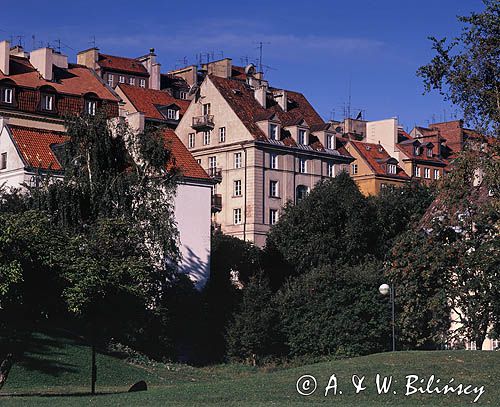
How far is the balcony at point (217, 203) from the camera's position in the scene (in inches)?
4203

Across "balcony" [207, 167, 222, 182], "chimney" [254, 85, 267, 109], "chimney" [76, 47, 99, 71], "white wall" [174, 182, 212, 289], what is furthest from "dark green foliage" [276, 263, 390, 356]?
"chimney" [76, 47, 99, 71]

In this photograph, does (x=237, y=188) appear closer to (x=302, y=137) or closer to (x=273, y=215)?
(x=273, y=215)

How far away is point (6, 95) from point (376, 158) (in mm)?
45422

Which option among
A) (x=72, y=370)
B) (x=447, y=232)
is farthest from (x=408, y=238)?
(x=72, y=370)

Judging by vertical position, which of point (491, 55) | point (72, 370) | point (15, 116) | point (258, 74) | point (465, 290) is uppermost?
point (258, 74)

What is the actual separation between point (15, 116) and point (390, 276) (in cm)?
5096

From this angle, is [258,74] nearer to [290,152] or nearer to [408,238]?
[290,152]

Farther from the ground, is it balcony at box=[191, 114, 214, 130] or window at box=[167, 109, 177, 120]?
window at box=[167, 109, 177, 120]

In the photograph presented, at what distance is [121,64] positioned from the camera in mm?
137500

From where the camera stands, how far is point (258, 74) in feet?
449

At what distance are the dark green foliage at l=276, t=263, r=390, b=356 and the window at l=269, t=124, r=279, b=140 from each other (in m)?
38.4

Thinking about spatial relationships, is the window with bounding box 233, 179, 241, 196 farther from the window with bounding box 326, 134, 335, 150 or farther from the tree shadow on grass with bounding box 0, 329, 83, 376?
the tree shadow on grass with bounding box 0, 329, 83, 376

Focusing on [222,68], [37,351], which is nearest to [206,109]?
[222,68]

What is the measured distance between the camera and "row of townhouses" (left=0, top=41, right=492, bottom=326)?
7875 cm
